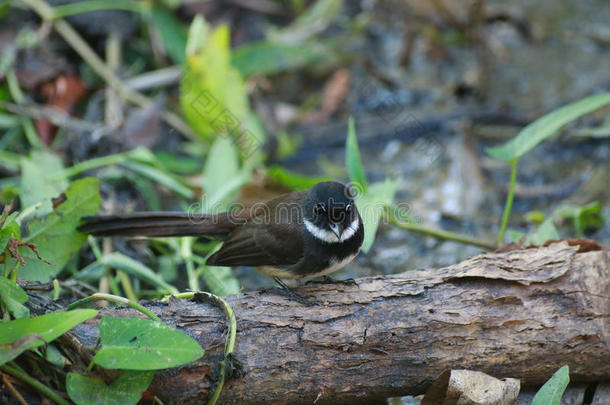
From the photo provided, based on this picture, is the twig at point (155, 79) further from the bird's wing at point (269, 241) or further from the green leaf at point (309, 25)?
the bird's wing at point (269, 241)

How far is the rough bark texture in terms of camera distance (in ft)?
9.80

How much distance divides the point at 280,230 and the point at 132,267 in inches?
41.7

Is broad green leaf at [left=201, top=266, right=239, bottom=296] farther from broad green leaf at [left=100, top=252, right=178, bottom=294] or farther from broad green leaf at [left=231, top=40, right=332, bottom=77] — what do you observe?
broad green leaf at [left=231, top=40, right=332, bottom=77]

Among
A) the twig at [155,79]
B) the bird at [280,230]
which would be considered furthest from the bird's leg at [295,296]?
the twig at [155,79]

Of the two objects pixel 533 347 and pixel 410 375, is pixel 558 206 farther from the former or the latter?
pixel 410 375

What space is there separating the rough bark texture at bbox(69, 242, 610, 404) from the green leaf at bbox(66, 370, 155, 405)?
242 mm

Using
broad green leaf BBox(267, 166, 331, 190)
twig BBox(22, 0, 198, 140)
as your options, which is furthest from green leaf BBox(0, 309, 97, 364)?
twig BBox(22, 0, 198, 140)

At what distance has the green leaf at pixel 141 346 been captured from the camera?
8.35ft

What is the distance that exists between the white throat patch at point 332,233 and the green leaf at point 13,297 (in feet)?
5.16

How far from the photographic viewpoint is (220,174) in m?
5.21

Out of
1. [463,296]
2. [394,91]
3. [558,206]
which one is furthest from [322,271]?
[394,91]

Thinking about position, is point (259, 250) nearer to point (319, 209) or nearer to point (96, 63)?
point (319, 209)

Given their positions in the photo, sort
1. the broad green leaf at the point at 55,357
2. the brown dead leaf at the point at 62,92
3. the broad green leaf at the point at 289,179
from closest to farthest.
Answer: the broad green leaf at the point at 55,357, the broad green leaf at the point at 289,179, the brown dead leaf at the point at 62,92

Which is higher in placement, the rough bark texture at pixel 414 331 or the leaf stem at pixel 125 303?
the rough bark texture at pixel 414 331
